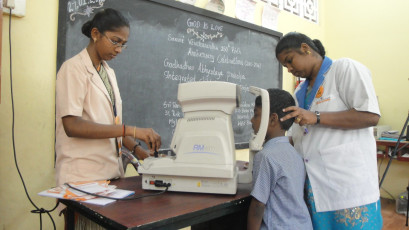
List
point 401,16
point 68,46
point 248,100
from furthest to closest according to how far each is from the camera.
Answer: point 401,16 < point 248,100 < point 68,46

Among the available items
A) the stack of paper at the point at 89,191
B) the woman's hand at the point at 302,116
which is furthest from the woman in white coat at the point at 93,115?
the woman's hand at the point at 302,116

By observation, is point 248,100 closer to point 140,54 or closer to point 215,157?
point 140,54

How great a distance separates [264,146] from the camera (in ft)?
4.29

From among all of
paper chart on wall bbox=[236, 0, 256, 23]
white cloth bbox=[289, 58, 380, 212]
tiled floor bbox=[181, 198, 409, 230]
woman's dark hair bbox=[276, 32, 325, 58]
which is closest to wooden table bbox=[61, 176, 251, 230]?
white cloth bbox=[289, 58, 380, 212]

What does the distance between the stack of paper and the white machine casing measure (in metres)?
0.12

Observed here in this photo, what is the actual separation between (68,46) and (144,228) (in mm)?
1427

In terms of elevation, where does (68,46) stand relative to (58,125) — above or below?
above

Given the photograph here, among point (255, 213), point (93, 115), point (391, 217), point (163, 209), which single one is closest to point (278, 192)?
point (255, 213)

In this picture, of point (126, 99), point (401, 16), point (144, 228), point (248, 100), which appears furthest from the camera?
point (401, 16)

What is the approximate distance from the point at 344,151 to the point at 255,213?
464 mm

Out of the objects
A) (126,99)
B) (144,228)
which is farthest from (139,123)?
(144,228)

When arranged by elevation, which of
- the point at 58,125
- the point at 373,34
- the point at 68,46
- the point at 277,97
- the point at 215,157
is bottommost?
the point at 215,157

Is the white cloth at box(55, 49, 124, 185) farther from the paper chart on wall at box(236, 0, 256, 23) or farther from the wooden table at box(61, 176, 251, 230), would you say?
the paper chart on wall at box(236, 0, 256, 23)

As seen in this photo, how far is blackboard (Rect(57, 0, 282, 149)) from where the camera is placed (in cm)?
196
